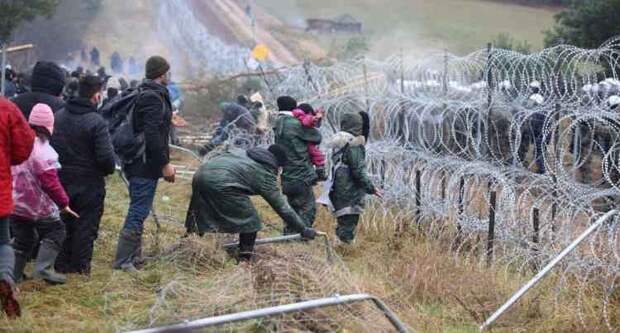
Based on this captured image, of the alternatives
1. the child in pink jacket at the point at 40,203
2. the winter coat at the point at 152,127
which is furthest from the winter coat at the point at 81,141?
the winter coat at the point at 152,127

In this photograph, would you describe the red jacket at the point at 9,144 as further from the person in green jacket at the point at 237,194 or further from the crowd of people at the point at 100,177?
the person in green jacket at the point at 237,194

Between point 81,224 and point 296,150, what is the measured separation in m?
2.32

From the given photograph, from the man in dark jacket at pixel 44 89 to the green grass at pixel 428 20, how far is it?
2626cm

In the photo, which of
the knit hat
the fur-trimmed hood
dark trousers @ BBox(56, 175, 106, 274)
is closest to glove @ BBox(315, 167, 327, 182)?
the fur-trimmed hood

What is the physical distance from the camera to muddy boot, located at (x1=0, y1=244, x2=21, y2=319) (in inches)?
171

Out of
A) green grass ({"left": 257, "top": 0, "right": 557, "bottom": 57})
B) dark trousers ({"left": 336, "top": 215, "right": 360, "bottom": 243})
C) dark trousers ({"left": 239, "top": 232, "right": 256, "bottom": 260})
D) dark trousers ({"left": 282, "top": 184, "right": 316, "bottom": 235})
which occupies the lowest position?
green grass ({"left": 257, "top": 0, "right": 557, "bottom": 57})

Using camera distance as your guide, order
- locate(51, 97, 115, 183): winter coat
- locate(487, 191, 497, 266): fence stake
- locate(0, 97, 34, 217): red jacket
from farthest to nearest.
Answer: locate(487, 191, 497, 266): fence stake → locate(51, 97, 115, 183): winter coat → locate(0, 97, 34, 217): red jacket

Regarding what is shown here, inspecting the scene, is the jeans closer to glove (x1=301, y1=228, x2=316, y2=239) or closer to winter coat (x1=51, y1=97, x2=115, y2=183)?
winter coat (x1=51, y1=97, x2=115, y2=183)

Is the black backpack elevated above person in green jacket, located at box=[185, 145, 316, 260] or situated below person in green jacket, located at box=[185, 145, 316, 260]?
above

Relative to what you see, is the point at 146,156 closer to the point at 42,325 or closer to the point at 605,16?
the point at 42,325

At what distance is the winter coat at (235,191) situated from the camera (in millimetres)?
5609

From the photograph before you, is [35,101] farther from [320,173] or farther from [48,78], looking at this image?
[320,173]

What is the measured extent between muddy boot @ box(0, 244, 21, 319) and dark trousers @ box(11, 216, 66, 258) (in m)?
0.67

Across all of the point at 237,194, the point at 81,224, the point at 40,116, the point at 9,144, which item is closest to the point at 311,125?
the point at 237,194
